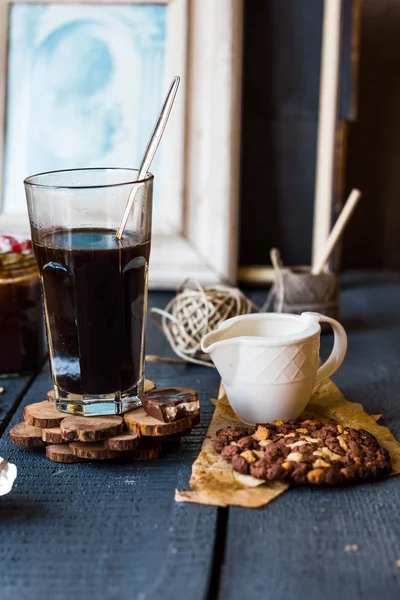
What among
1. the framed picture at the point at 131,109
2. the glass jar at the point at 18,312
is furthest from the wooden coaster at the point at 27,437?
the framed picture at the point at 131,109

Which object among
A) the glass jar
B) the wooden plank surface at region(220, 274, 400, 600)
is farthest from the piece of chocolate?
the glass jar

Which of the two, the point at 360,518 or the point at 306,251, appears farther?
the point at 306,251

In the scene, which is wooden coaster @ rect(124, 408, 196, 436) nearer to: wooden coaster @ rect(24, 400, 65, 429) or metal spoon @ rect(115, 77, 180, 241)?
wooden coaster @ rect(24, 400, 65, 429)

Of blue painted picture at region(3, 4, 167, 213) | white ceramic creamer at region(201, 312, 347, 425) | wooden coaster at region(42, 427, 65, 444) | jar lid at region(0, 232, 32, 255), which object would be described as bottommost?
wooden coaster at region(42, 427, 65, 444)

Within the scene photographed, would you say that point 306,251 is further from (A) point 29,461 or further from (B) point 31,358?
(A) point 29,461

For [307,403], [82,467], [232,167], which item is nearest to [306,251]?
[232,167]

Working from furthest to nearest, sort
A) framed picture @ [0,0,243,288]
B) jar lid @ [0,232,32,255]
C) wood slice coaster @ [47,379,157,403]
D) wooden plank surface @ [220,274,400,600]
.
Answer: framed picture @ [0,0,243,288] < jar lid @ [0,232,32,255] < wood slice coaster @ [47,379,157,403] < wooden plank surface @ [220,274,400,600]

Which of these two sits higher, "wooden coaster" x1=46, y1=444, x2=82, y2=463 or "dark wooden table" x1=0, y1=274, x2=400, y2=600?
"wooden coaster" x1=46, y1=444, x2=82, y2=463

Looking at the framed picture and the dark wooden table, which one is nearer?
the dark wooden table

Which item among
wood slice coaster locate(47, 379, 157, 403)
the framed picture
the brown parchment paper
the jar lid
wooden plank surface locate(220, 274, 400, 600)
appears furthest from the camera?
the framed picture
